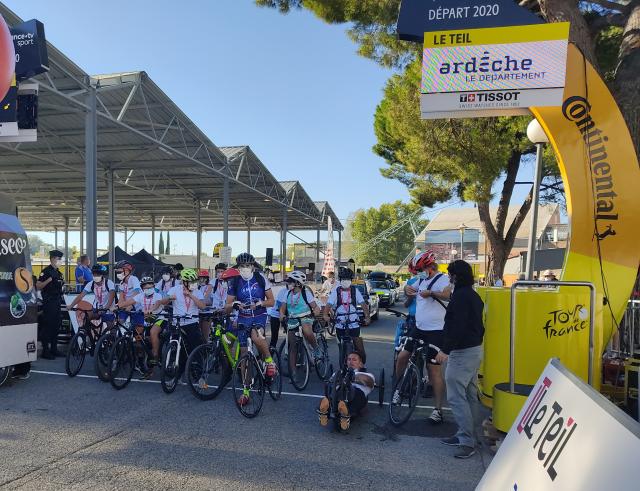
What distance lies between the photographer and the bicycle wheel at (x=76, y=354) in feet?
25.6

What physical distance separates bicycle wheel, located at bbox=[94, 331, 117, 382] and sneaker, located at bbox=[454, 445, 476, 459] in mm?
5075

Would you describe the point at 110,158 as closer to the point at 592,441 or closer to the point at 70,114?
the point at 70,114

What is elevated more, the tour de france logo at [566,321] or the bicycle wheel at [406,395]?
the tour de france logo at [566,321]

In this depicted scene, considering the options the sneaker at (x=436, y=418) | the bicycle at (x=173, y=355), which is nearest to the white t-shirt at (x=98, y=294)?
the bicycle at (x=173, y=355)

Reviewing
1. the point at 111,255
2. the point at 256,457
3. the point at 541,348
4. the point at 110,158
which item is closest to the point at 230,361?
the point at 256,457

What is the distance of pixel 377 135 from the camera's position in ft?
76.1

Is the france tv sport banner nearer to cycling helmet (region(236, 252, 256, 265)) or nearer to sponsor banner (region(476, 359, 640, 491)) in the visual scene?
cycling helmet (region(236, 252, 256, 265))

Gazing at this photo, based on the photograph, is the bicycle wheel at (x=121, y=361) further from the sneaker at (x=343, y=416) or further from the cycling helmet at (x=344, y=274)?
the sneaker at (x=343, y=416)

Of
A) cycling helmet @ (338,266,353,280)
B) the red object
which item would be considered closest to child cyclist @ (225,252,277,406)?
cycling helmet @ (338,266,353,280)

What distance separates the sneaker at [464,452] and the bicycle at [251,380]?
238 cm

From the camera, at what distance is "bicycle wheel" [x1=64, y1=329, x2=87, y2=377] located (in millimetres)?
7812

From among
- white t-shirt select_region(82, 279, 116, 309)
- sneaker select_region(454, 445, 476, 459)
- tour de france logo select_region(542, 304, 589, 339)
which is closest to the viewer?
sneaker select_region(454, 445, 476, 459)

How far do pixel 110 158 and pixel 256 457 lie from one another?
20171mm

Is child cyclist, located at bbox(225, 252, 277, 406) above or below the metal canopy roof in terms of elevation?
below
